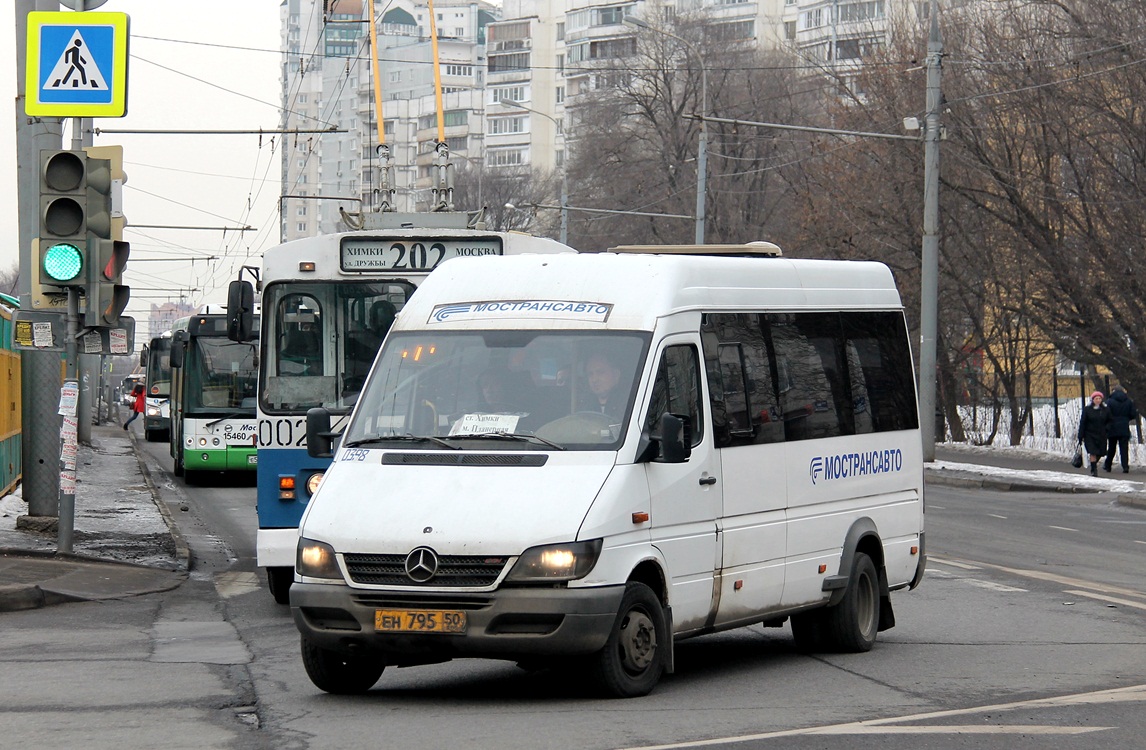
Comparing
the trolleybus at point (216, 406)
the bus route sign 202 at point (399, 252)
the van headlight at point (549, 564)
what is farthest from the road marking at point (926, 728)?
the trolleybus at point (216, 406)

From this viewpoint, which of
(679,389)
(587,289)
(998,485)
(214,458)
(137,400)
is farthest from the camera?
(137,400)

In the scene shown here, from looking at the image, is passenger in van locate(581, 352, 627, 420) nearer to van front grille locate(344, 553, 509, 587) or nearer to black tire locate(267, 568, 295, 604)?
van front grille locate(344, 553, 509, 587)

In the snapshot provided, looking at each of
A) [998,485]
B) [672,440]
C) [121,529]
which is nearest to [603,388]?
[672,440]

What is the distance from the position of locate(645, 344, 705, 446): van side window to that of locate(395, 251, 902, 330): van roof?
23cm

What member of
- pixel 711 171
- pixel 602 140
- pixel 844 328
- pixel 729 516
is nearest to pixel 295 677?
pixel 729 516

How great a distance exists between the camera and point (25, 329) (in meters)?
15.6

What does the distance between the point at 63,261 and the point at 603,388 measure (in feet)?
24.1

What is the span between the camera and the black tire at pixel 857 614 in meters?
10.5

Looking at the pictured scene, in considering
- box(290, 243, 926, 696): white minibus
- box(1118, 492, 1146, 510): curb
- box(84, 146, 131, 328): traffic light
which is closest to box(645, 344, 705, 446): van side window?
box(290, 243, 926, 696): white minibus

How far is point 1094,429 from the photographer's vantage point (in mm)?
31859

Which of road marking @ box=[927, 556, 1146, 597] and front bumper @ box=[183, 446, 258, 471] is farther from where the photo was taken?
front bumper @ box=[183, 446, 258, 471]

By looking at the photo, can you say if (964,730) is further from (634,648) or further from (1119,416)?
(1119,416)

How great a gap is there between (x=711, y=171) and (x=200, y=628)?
47.5 meters

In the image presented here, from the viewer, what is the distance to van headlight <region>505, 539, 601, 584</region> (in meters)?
8.04
